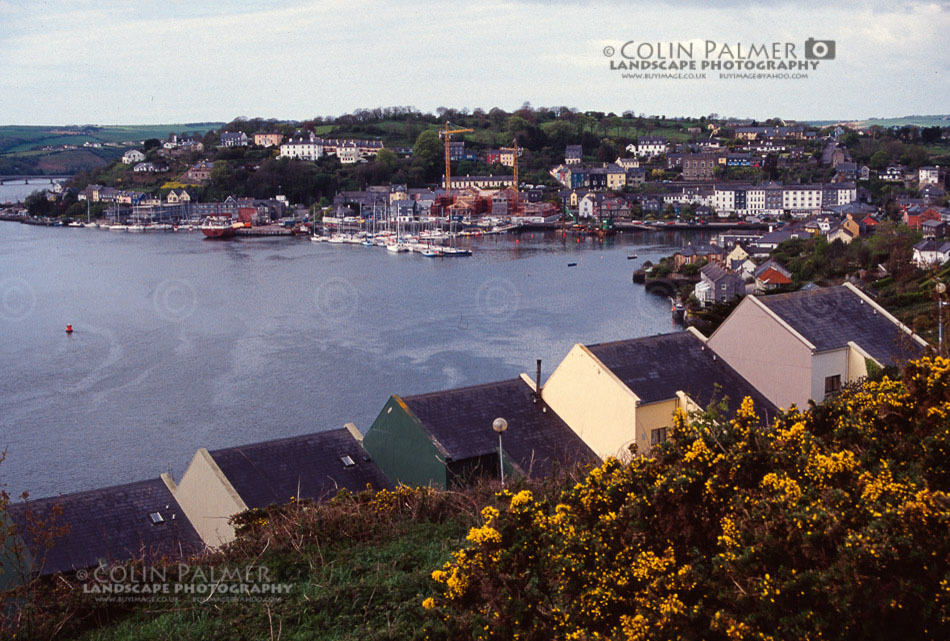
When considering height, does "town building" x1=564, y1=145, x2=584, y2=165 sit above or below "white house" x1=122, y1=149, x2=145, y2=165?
below

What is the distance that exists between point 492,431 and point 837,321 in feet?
4.73

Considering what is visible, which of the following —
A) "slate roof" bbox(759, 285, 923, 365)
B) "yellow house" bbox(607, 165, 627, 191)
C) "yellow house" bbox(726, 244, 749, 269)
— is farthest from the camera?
"yellow house" bbox(607, 165, 627, 191)

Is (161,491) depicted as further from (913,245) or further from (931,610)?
(913,245)

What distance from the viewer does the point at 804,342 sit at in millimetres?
3166

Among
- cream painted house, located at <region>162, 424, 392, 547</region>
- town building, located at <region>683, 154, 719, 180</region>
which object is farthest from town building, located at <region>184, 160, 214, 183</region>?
cream painted house, located at <region>162, 424, 392, 547</region>

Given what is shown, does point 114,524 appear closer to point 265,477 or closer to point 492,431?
point 265,477

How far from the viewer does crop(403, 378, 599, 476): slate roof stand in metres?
2.98

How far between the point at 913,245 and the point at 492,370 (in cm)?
719

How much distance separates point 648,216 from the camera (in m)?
24.5

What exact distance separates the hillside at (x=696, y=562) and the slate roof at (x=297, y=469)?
139cm

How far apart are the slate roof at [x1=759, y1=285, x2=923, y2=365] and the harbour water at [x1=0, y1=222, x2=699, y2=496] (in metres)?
3.53

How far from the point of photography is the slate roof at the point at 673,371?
10.3ft

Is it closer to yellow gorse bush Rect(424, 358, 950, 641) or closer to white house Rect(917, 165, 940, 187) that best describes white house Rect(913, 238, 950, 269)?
yellow gorse bush Rect(424, 358, 950, 641)

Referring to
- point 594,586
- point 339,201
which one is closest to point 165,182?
point 339,201
